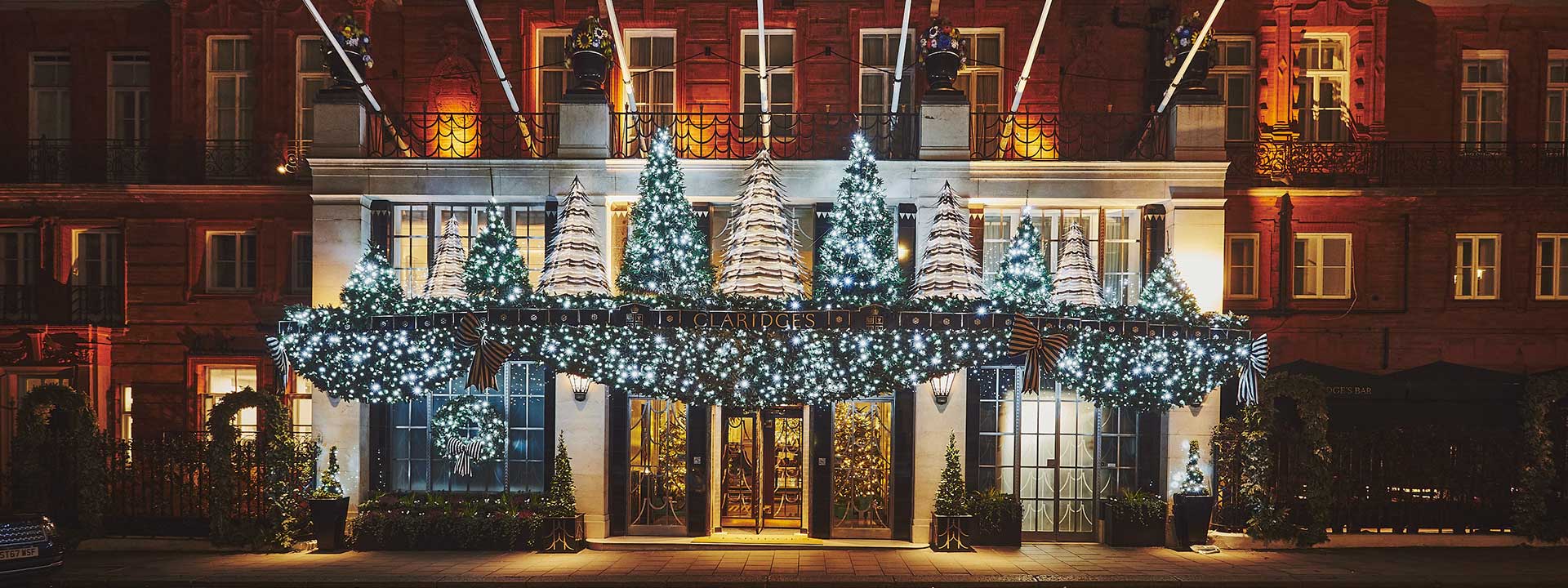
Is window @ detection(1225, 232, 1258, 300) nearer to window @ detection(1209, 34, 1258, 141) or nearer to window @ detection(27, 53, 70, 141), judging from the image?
window @ detection(1209, 34, 1258, 141)

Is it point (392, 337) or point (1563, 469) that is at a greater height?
point (392, 337)

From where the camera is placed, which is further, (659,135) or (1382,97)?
(1382,97)

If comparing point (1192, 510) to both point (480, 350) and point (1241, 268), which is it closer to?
point (1241, 268)

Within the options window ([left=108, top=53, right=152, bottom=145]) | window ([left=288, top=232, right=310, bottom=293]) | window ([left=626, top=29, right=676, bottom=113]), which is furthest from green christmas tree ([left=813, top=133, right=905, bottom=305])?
window ([left=108, top=53, right=152, bottom=145])

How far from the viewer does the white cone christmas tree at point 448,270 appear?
14227 millimetres

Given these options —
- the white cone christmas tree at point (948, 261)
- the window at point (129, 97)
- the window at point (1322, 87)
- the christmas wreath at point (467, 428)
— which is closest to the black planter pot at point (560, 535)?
the christmas wreath at point (467, 428)

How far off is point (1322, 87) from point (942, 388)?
10032 millimetres

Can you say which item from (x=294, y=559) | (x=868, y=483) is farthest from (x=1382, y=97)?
(x=294, y=559)

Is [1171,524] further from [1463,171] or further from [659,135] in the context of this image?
[659,135]

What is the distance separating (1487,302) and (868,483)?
12490 mm

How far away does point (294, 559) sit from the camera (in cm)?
1354

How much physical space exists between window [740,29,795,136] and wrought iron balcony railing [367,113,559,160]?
3.61 meters

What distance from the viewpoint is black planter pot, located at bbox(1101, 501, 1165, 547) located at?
14438 mm

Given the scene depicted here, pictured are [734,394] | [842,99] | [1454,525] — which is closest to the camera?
[734,394]
